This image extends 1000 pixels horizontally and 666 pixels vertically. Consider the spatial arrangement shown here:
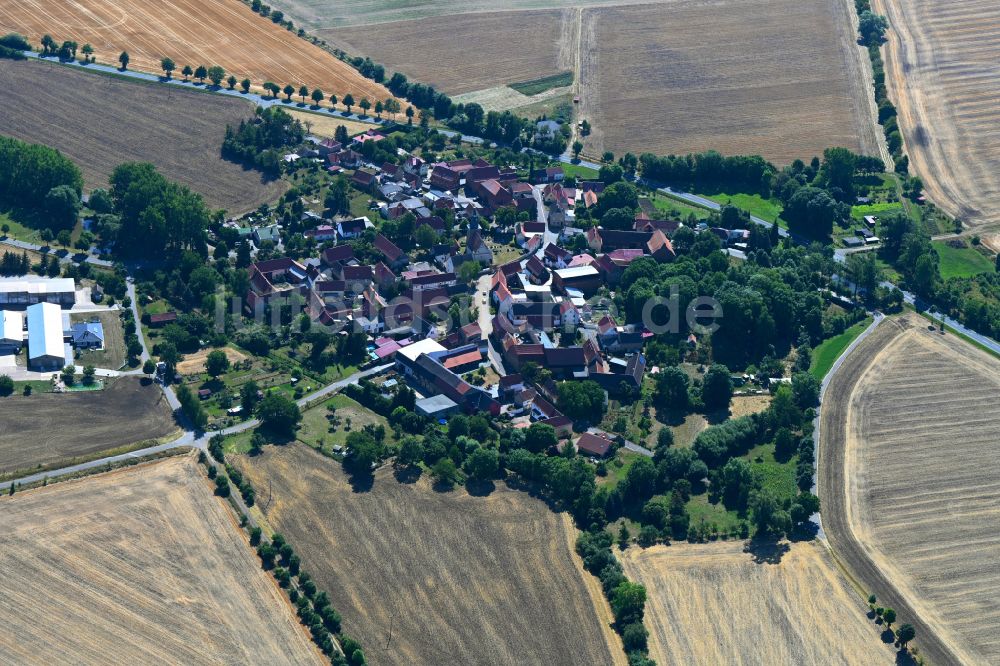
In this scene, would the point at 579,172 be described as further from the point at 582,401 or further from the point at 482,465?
the point at 482,465

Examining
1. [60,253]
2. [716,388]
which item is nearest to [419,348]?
[716,388]

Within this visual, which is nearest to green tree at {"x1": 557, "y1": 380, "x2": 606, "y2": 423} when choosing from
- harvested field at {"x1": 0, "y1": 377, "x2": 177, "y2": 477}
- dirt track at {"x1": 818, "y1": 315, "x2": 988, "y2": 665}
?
dirt track at {"x1": 818, "y1": 315, "x2": 988, "y2": 665}

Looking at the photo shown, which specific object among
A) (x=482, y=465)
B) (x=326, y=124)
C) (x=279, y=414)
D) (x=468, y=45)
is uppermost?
(x=468, y=45)

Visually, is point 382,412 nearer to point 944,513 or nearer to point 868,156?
point 944,513

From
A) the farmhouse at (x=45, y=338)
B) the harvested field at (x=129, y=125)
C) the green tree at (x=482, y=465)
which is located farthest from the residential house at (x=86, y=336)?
the green tree at (x=482, y=465)

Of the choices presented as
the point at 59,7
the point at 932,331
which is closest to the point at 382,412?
the point at 932,331

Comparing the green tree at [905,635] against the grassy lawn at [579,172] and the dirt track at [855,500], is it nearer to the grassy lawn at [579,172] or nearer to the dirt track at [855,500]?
the dirt track at [855,500]
